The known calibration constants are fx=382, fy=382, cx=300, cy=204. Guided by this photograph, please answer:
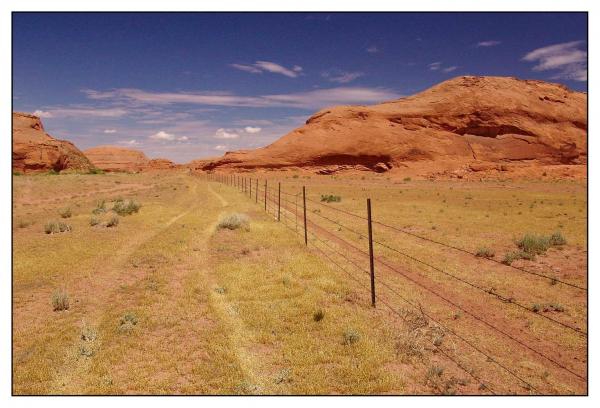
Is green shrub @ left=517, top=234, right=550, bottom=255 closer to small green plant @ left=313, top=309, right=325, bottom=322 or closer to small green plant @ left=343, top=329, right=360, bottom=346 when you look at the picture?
small green plant @ left=313, top=309, right=325, bottom=322

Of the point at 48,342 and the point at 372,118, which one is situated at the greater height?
the point at 372,118

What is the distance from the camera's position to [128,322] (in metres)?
7.14

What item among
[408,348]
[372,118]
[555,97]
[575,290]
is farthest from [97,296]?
[555,97]

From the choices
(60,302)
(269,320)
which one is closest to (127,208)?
(60,302)

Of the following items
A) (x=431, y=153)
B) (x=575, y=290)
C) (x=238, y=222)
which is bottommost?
(x=575, y=290)

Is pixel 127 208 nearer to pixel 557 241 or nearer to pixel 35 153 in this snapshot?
pixel 557 241

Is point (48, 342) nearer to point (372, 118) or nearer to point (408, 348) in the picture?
point (408, 348)

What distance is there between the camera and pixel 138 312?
778cm

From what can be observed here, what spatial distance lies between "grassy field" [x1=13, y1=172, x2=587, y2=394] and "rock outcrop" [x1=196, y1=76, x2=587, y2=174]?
2728 inches

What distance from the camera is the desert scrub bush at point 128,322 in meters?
6.89

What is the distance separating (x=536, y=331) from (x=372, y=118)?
278 ft

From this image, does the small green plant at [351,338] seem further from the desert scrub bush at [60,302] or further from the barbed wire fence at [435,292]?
the desert scrub bush at [60,302]

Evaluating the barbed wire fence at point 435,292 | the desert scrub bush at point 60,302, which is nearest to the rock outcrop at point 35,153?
the barbed wire fence at point 435,292

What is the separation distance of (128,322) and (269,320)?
2.62 meters
